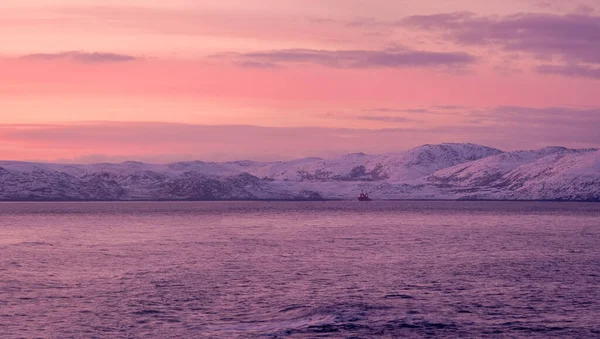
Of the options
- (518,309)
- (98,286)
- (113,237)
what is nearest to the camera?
(518,309)

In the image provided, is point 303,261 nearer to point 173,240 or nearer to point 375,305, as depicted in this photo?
point 375,305

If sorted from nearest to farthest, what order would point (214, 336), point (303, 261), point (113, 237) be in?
point (214, 336), point (303, 261), point (113, 237)

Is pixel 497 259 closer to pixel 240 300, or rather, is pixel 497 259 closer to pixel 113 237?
pixel 240 300

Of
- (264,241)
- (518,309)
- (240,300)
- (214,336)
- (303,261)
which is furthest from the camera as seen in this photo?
(264,241)

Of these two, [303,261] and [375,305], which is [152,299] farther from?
[303,261]

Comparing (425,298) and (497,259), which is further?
(497,259)

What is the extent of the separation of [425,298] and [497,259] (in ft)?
138

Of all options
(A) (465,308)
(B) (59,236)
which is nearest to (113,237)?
(B) (59,236)

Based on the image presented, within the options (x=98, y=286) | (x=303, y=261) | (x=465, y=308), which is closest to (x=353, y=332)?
(x=465, y=308)

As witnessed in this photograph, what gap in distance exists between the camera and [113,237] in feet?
542

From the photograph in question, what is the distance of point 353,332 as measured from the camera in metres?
56.5

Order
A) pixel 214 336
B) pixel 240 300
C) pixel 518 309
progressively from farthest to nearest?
pixel 240 300
pixel 518 309
pixel 214 336

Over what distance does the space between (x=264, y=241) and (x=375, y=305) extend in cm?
8611

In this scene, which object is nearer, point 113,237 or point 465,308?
point 465,308
